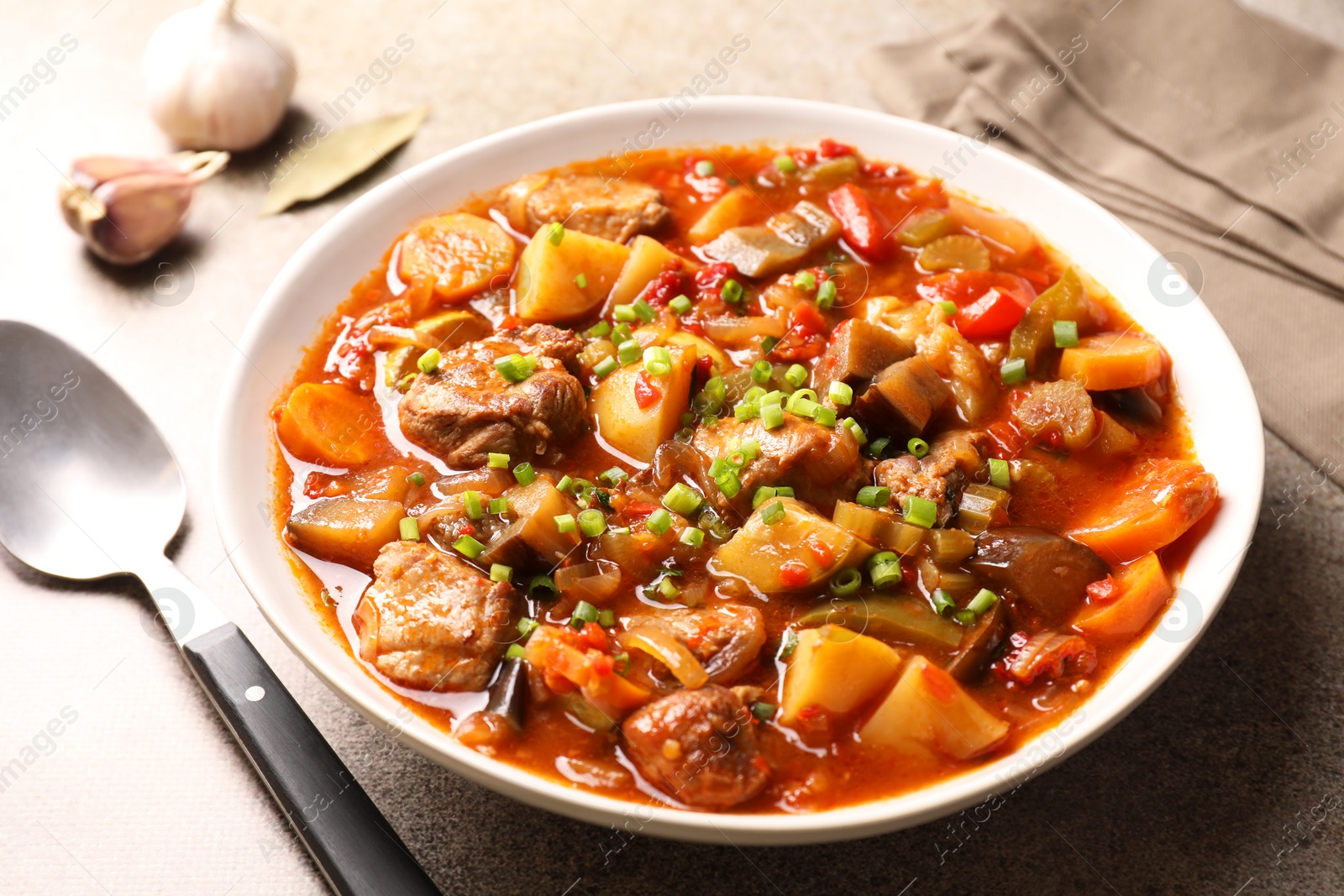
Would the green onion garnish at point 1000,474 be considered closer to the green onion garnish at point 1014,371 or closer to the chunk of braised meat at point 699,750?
the green onion garnish at point 1014,371

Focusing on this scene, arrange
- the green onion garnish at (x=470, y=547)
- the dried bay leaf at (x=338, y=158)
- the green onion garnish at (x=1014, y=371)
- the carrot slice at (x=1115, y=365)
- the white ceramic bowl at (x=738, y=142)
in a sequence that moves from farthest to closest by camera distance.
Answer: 1. the dried bay leaf at (x=338, y=158)
2. the green onion garnish at (x=1014, y=371)
3. the carrot slice at (x=1115, y=365)
4. the green onion garnish at (x=470, y=547)
5. the white ceramic bowl at (x=738, y=142)

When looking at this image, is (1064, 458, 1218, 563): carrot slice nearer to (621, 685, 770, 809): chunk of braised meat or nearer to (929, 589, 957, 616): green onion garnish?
(929, 589, 957, 616): green onion garnish

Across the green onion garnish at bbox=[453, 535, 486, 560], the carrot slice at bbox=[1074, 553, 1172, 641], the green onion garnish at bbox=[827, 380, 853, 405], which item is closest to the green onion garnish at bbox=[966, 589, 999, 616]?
the carrot slice at bbox=[1074, 553, 1172, 641]

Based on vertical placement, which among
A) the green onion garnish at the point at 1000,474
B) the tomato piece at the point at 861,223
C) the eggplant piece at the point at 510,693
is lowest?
the eggplant piece at the point at 510,693

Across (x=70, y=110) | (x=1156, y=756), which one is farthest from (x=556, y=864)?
(x=70, y=110)

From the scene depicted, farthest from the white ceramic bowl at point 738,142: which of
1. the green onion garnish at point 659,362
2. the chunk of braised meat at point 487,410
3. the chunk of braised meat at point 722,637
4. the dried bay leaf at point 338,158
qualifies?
the green onion garnish at point 659,362

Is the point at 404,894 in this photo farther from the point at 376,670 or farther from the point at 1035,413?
the point at 1035,413
